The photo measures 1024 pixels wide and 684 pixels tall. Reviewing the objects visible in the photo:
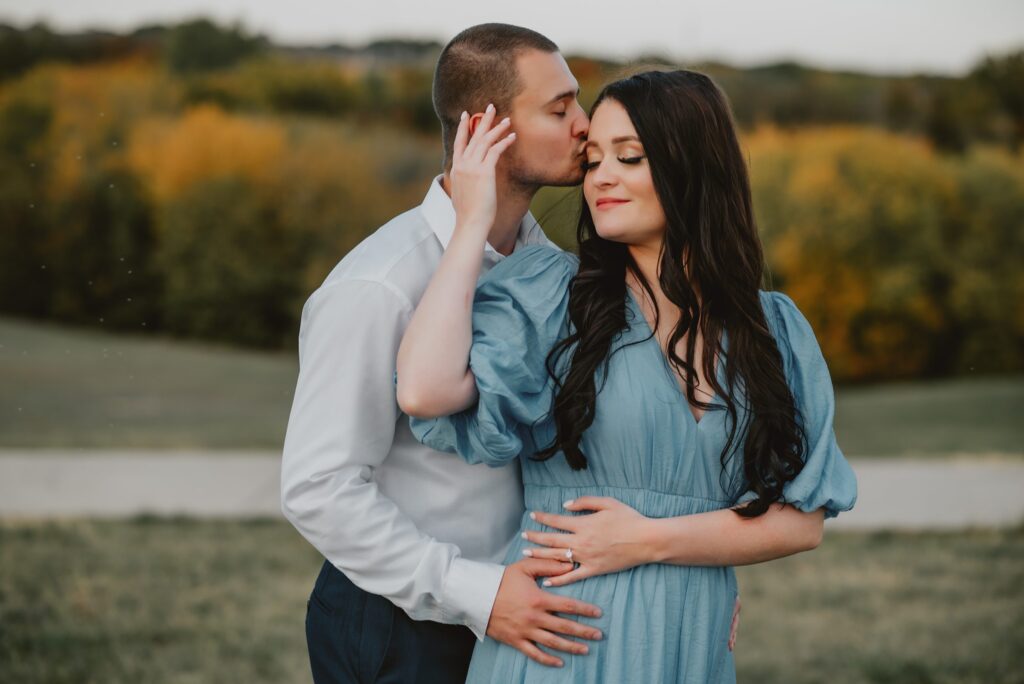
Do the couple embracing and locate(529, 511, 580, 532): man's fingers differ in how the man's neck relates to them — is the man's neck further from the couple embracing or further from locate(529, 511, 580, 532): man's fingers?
locate(529, 511, 580, 532): man's fingers

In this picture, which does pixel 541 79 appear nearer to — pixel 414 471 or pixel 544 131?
pixel 544 131

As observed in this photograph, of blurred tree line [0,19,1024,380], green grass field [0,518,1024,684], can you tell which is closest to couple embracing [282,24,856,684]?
green grass field [0,518,1024,684]

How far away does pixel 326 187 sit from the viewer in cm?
1168

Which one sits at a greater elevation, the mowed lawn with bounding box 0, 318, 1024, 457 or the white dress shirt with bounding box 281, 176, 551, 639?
the white dress shirt with bounding box 281, 176, 551, 639

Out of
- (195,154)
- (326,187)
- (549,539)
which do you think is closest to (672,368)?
(549,539)

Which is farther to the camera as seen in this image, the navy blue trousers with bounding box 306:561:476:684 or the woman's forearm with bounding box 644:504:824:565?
the navy blue trousers with bounding box 306:561:476:684

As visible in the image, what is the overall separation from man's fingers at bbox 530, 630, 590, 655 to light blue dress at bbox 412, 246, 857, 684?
20 millimetres

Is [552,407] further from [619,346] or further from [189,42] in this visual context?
[189,42]

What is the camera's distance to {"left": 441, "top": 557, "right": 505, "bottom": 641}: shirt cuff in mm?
2031

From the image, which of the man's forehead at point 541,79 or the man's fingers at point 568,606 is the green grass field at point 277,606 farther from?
the man's forehead at point 541,79

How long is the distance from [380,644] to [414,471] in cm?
34

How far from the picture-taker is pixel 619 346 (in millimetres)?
2020

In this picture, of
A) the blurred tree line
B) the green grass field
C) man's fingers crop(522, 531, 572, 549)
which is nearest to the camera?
man's fingers crop(522, 531, 572, 549)

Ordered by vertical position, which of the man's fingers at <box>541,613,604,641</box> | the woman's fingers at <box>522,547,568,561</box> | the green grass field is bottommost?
the green grass field
